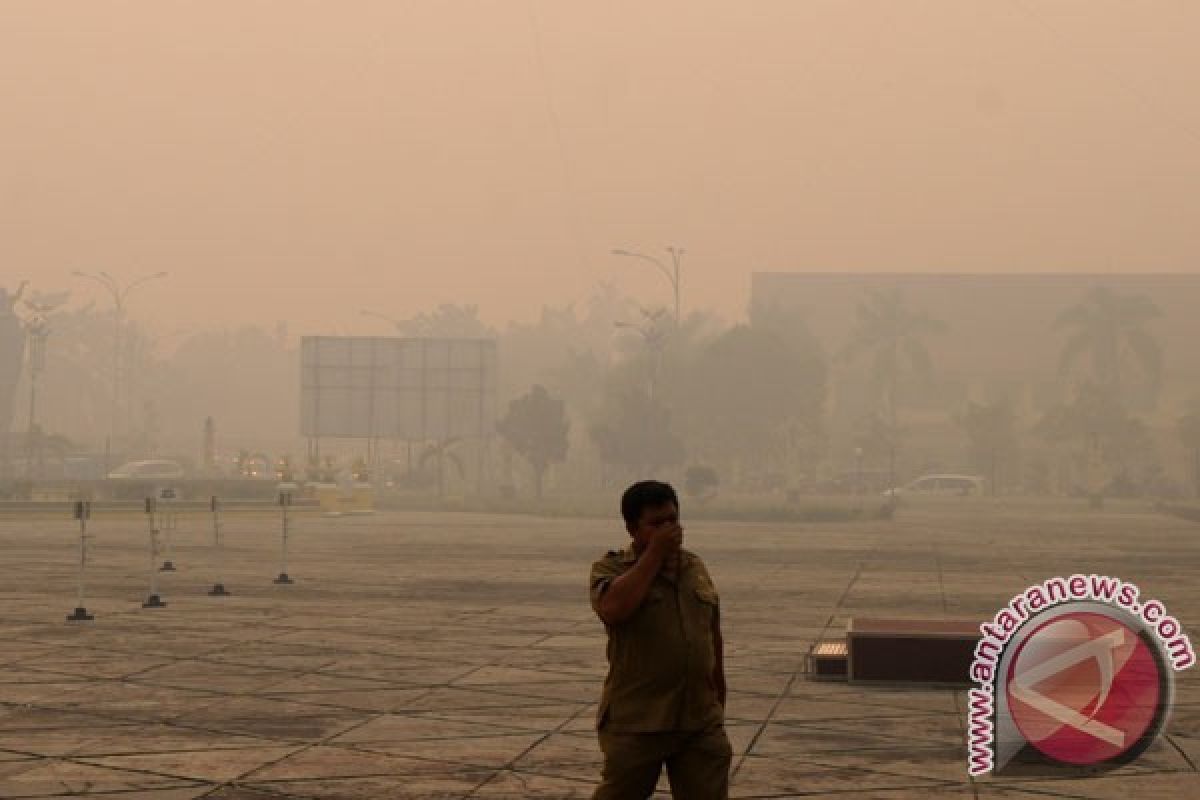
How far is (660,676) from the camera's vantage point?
7133 millimetres

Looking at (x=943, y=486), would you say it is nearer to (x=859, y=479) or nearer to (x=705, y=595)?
(x=859, y=479)

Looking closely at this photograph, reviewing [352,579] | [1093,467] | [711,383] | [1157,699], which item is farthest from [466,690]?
[711,383]

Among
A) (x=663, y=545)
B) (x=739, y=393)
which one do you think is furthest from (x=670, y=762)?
(x=739, y=393)

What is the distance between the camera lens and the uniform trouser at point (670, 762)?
7.12m

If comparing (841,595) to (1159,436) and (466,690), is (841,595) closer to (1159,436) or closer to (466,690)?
(466,690)

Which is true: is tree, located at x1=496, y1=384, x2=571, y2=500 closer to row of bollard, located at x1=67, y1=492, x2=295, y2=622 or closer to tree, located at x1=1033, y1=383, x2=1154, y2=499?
tree, located at x1=1033, y1=383, x2=1154, y2=499

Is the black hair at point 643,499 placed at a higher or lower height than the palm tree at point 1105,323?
lower

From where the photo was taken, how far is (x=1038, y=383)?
19525 centimetres

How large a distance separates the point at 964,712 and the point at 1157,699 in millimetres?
1619

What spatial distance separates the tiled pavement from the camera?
1112cm

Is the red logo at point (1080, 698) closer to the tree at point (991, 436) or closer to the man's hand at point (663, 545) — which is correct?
the man's hand at point (663, 545)

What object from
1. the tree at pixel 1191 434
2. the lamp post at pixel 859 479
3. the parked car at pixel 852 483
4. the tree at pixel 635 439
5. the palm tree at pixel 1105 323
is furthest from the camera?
the palm tree at pixel 1105 323

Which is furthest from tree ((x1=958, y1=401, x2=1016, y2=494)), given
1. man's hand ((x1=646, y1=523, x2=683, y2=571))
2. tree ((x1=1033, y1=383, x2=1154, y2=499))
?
man's hand ((x1=646, y1=523, x2=683, y2=571))

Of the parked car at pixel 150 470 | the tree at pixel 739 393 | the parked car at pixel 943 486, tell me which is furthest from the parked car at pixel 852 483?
the parked car at pixel 150 470
